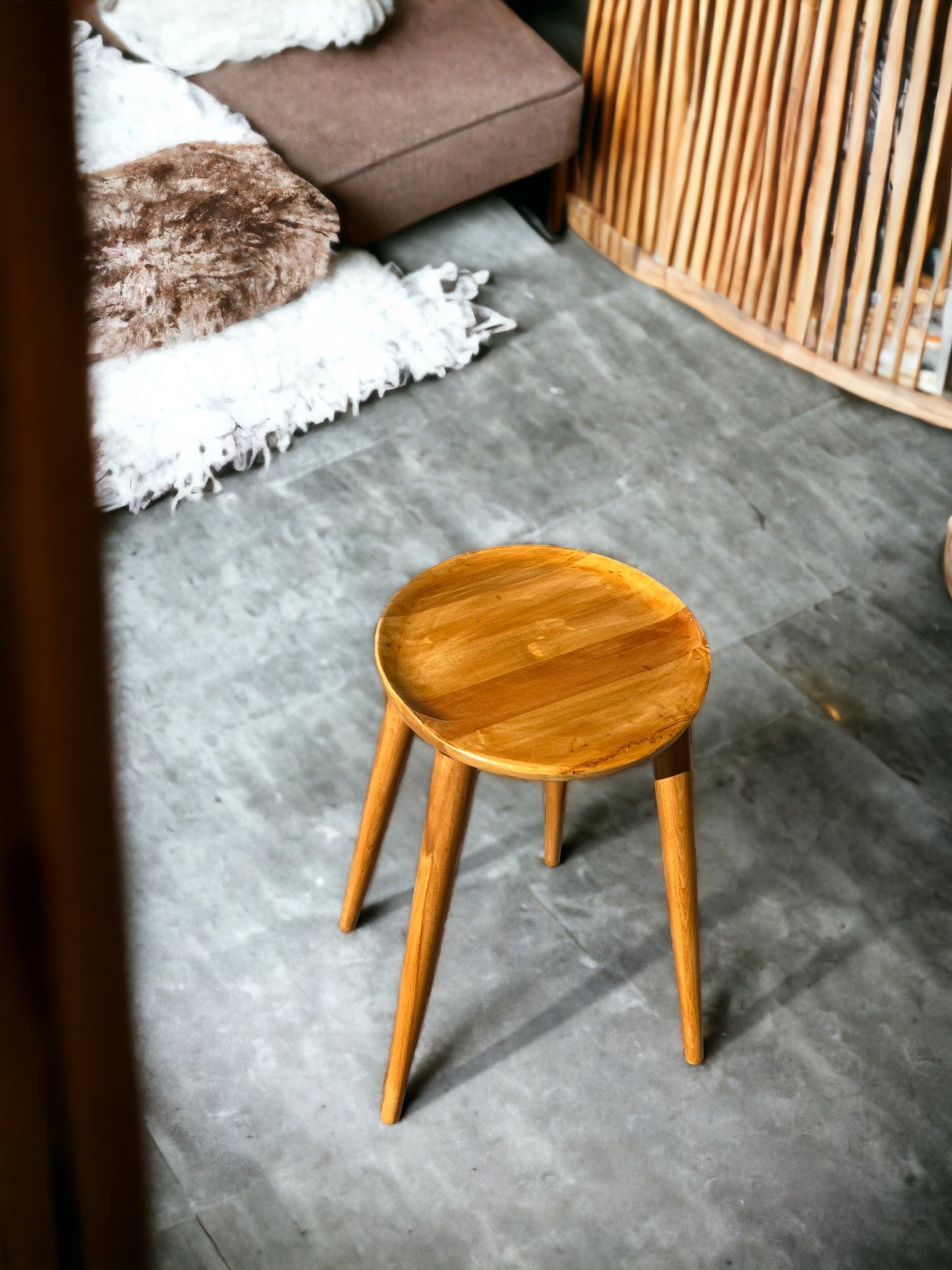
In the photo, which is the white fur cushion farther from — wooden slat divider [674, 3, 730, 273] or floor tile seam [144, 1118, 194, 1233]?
floor tile seam [144, 1118, 194, 1233]

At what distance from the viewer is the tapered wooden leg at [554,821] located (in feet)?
4.89

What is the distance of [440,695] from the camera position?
1144 mm

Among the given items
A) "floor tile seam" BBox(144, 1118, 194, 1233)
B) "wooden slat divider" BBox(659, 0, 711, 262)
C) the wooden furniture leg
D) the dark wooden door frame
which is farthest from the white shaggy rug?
the dark wooden door frame

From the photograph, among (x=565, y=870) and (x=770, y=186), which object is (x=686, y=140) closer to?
(x=770, y=186)

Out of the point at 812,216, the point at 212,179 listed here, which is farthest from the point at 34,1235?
the point at 812,216

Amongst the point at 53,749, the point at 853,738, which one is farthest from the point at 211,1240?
the point at 53,749

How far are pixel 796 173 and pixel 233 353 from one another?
40.4 inches

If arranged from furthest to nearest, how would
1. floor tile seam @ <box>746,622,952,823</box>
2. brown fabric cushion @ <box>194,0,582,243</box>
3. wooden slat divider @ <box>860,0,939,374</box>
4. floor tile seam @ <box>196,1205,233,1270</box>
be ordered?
brown fabric cushion @ <box>194,0,582,243</box> < wooden slat divider @ <box>860,0,939,374</box> < floor tile seam @ <box>746,622,952,823</box> < floor tile seam @ <box>196,1205,233,1270</box>

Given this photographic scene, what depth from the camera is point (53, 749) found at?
0.53 feet

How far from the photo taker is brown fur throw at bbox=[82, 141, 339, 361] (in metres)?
2.01

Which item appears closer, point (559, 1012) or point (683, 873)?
point (683, 873)

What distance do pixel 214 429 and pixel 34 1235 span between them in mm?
1920

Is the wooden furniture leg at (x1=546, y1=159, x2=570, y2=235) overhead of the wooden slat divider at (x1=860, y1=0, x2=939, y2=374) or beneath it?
beneath

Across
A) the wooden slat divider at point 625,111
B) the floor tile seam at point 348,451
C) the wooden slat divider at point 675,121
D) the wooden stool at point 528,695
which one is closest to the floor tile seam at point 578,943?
the wooden stool at point 528,695
